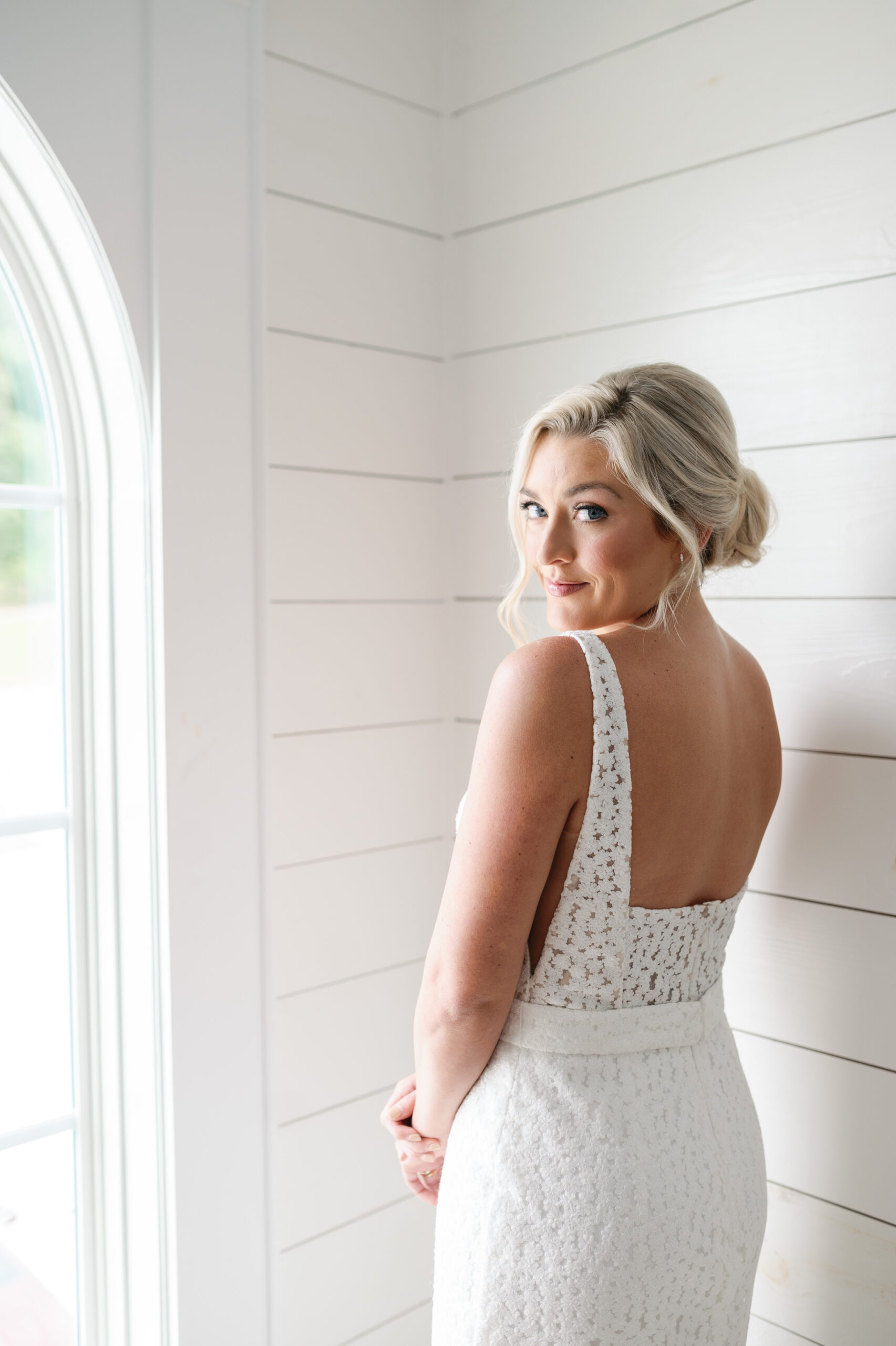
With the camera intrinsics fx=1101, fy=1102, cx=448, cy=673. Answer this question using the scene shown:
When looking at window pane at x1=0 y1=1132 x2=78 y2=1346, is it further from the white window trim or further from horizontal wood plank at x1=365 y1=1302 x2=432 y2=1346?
horizontal wood plank at x1=365 y1=1302 x2=432 y2=1346

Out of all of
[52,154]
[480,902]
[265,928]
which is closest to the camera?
[480,902]

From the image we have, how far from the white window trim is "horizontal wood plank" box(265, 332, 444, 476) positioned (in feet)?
0.77

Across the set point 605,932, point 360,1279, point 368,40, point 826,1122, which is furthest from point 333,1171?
point 368,40

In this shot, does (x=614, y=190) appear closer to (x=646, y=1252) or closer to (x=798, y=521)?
(x=798, y=521)

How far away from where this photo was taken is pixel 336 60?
67.7 inches

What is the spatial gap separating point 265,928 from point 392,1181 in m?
0.55

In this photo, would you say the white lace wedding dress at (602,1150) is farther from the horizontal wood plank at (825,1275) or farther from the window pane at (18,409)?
the window pane at (18,409)

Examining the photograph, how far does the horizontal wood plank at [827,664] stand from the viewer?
1.39 meters

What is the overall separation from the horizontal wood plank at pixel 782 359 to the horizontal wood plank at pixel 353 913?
0.77 meters

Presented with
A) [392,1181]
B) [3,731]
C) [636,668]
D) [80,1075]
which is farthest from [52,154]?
[392,1181]

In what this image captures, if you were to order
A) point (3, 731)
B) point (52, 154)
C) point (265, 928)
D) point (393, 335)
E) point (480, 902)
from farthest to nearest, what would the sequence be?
1. point (393, 335)
2. point (265, 928)
3. point (3, 731)
4. point (52, 154)
5. point (480, 902)

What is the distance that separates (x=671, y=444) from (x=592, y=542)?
13 cm

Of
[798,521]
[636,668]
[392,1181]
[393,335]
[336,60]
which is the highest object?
[336,60]

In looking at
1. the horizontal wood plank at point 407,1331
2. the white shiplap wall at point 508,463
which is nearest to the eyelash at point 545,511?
the white shiplap wall at point 508,463
